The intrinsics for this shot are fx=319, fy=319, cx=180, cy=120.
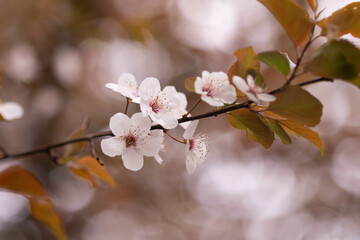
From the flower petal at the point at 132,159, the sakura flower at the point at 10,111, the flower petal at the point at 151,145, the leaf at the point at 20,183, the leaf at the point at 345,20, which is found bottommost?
the leaf at the point at 20,183

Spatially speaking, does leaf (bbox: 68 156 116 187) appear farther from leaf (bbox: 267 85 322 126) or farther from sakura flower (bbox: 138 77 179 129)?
leaf (bbox: 267 85 322 126)

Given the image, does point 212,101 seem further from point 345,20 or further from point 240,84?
point 345,20

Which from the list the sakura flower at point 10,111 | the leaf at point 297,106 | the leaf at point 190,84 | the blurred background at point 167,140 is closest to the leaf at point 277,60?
the leaf at point 297,106

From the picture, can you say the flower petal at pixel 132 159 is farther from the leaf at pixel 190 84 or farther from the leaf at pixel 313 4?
the leaf at pixel 313 4

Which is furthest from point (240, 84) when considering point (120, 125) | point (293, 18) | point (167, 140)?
point (167, 140)

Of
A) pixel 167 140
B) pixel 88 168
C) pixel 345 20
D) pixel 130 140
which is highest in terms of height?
pixel 345 20

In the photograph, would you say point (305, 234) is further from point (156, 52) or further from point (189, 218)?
point (156, 52)

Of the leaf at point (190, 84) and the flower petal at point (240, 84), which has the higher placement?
the flower petal at point (240, 84)

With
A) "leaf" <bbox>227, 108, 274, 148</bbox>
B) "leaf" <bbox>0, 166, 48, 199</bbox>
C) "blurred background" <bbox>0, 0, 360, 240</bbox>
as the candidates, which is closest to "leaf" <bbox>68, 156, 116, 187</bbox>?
"leaf" <bbox>0, 166, 48, 199</bbox>
